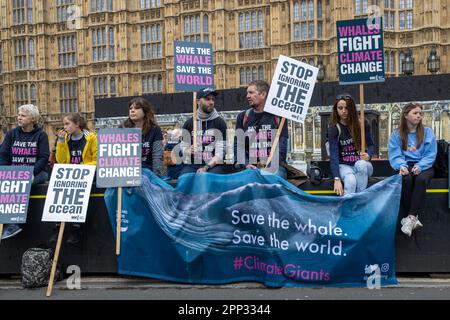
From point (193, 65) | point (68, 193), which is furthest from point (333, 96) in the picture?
point (68, 193)

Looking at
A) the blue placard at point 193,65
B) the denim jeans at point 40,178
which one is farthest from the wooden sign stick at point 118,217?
the blue placard at point 193,65

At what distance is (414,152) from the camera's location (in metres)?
5.94

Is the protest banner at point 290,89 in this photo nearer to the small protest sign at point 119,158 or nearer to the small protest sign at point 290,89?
the small protest sign at point 290,89

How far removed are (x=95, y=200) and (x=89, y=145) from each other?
0.72 metres

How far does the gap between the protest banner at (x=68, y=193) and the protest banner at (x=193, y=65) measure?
2.01 meters

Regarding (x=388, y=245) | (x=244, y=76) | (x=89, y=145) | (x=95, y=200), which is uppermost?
(x=244, y=76)

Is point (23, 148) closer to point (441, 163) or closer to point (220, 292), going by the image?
point (220, 292)

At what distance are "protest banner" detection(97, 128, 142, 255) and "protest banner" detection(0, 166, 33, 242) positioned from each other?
864 millimetres

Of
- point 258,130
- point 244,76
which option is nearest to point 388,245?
point 258,130

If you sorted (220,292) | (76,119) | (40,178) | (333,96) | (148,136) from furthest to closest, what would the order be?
1. (333,96)
2. (76,119)
3. (40,178)
4. (148,136)
5. (220,292)

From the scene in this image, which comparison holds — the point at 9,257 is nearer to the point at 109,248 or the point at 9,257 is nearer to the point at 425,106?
the point at 109,248

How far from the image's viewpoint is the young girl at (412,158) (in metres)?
5.72

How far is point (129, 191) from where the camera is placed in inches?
243

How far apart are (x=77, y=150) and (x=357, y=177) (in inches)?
126
